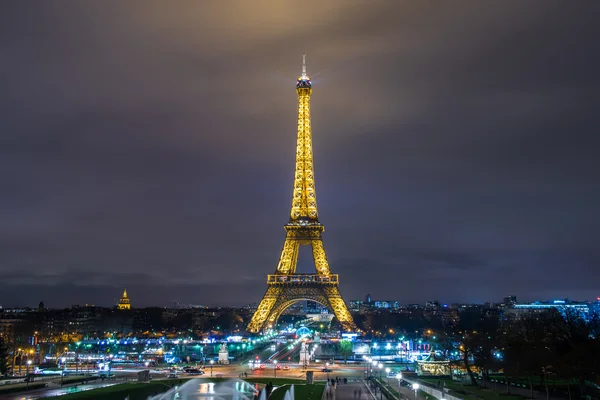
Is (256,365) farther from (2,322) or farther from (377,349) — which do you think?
(2,322)

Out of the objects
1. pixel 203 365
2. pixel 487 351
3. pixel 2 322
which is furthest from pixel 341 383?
pixel 2 322

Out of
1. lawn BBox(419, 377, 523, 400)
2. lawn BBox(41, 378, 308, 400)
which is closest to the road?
lawn BBox(41, 378, 308, 400)

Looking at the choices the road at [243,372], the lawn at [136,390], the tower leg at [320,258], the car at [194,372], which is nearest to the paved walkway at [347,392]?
the lawn at [136,390]

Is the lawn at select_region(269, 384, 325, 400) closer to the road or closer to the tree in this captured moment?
the road

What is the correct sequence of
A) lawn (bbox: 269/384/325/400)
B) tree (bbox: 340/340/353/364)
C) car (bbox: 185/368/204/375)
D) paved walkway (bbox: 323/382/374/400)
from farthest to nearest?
tree (bbox: 340/340/353/364)
car (bbox: 185/368/204/375)
paved walkway (bbox: 323/382/374/400)
lawn (bbox: 269/384/325/400)

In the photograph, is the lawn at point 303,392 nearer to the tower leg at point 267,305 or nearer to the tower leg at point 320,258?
the tower leg at point 267,305

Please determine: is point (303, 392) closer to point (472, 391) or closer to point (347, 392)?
point (347, 392)
